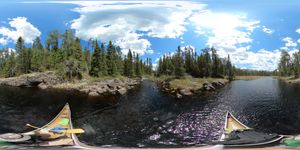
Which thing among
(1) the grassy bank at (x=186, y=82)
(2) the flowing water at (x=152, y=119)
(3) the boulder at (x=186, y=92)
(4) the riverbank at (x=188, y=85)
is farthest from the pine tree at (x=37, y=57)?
(3) the boulder at (x=186, y=92)

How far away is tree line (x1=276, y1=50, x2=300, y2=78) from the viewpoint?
102188mm

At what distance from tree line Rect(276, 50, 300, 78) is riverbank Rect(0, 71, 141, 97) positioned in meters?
68.0

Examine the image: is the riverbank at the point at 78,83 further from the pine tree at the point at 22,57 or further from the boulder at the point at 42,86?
the pine tree at the point at 22,57

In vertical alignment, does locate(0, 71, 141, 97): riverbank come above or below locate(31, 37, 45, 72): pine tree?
below

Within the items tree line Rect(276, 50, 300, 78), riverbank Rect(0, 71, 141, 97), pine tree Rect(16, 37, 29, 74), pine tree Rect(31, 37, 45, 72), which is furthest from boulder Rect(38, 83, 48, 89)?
tree line Rect(276, 50, 300, 78)

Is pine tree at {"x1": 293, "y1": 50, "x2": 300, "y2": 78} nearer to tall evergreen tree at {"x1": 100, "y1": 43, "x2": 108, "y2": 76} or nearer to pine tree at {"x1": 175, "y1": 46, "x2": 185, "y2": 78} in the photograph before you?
pine tree at {"x1": 175, "y1": 46, "x2": 185, "y2": 78}

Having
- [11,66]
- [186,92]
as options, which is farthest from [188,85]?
[11,66]

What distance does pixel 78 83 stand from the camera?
63.7 meters

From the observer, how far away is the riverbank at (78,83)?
179ft

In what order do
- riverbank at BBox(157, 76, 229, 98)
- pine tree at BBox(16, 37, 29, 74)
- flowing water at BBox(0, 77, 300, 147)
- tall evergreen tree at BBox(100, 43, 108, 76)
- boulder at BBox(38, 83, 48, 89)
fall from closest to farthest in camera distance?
flowing water at BBox(0, 77, 300, 147)
riverbank at BBox(157, 76, 229, 98)
boulder at BBox(38, 83, 48, 89)
tall evergreen tree at BBox(100, 43, 108, 76)
pine tree at BBox(16, 37, 29, 74)

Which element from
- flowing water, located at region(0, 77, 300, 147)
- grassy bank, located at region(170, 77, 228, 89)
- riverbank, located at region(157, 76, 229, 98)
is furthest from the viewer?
grassy bank, located at region(170, 77, 228, 89)

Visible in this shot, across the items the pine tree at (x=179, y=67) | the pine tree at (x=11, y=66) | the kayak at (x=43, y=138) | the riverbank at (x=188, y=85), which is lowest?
the kayak at (x=43, y=138)

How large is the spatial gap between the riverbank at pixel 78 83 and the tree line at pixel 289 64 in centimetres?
6805

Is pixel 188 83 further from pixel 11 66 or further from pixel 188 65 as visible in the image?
pixel 11 66
